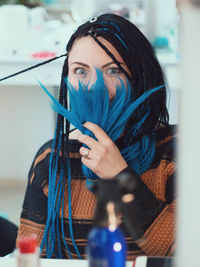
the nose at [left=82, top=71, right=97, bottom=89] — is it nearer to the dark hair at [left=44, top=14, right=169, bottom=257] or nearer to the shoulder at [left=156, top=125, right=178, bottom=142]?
the dark hair at [left=44, top=14, right=169, bottom=257]

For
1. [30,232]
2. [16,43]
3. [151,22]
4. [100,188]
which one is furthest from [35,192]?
[151,22]

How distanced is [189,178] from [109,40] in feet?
1.82

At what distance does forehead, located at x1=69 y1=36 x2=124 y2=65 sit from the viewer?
91 cm

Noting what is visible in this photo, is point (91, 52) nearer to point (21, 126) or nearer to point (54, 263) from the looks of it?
point (54, 263)

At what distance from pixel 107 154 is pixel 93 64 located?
7.7 inches

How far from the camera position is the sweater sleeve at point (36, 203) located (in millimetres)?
985

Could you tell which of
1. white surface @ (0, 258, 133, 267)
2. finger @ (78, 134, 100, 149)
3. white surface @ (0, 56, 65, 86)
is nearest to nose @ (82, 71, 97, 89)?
finger @ (78, 134, 100, 149)

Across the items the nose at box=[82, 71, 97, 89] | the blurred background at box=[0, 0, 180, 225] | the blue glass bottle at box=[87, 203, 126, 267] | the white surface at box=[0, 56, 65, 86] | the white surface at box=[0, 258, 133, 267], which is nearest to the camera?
the blue glass bottle at box=[87, 203, 126, 267]

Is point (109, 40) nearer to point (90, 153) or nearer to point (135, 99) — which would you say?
point (135, 99)

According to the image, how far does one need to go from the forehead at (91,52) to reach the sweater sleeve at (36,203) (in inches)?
9.7

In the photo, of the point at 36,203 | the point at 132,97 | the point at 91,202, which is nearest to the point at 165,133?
the point at 132,97

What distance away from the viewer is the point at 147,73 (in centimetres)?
95

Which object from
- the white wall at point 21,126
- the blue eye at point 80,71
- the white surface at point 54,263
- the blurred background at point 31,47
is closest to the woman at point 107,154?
the blue eye at point 80,71

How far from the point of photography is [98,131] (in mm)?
880
